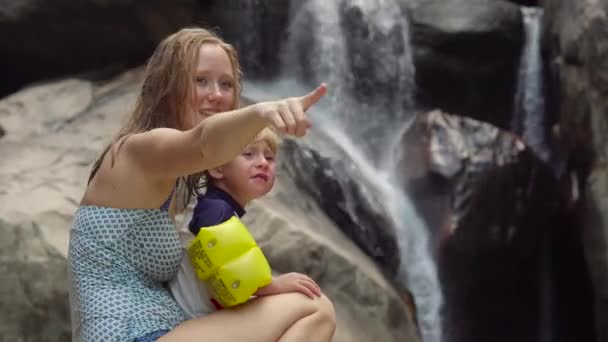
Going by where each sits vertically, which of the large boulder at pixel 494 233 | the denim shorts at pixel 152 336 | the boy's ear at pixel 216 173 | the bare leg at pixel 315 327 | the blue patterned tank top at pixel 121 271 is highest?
the boy's ear at pixel 216 173

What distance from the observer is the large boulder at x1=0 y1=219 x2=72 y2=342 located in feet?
9.23

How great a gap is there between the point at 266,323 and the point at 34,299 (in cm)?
158

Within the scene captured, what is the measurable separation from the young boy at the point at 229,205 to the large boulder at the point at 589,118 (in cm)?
271

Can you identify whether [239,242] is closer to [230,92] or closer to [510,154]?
[230,92]

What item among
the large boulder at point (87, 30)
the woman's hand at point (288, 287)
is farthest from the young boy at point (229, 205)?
the large boulder at point (87, 30)

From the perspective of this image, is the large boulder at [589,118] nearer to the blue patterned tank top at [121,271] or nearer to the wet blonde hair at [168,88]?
the wet blonde hair at [168,88]

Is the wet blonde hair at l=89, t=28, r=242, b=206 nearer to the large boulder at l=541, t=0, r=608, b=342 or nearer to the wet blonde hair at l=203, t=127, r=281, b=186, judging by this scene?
the wet blonde hair at l=203, t=127, r=281, b=186

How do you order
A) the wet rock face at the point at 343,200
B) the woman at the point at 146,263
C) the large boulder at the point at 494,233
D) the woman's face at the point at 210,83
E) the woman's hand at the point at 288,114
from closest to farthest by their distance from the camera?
the woman's hand at the point at 288,114 → the woman at the point at 146,263 → the woman's face at the point at 210,83 → the wet rock face at the point at 343,200 → the large boulder at the point at 494,233

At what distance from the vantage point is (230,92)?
1.84 m

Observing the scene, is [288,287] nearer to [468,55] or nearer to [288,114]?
[288,114]

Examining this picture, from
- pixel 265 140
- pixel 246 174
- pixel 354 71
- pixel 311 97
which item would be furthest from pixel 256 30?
pixel 311 97

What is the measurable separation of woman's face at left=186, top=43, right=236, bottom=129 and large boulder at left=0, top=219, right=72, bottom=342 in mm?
1370

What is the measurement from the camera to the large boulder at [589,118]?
4.02 metres

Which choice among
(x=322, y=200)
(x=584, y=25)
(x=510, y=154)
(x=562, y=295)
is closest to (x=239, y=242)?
(x=322, y=200)
